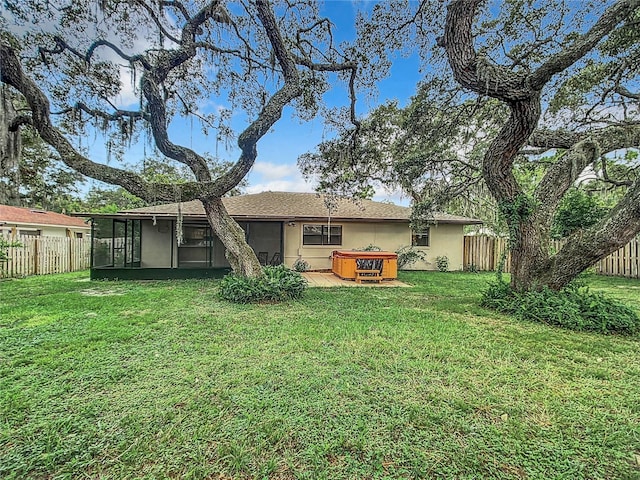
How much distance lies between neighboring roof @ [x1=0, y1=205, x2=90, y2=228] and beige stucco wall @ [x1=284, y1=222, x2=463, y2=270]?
11.9 m

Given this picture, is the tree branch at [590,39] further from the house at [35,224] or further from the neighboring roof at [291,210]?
the house at [35,224]

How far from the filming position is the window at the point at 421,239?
13.2 meters

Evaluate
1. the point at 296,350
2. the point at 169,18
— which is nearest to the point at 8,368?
the point at 296,350

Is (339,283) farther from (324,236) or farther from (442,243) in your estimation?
(442,243)

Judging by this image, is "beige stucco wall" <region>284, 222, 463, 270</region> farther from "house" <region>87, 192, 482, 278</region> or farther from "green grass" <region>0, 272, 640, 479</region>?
"green grass" <region>0, 272, 640, 479</region>

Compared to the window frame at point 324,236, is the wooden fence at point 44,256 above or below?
below

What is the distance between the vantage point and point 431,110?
24.8 feet

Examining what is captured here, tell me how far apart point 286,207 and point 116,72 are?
698cm

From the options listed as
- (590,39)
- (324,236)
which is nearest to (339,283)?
(324,236)

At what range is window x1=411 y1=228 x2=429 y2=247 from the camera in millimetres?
13219

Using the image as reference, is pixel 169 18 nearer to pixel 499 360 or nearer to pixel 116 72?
pixel 116 72

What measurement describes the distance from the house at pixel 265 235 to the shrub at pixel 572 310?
19.7 feet

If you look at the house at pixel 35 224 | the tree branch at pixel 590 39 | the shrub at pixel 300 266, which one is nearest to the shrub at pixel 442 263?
the shrub at pixel 300 266

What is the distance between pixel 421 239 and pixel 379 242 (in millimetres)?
1912
